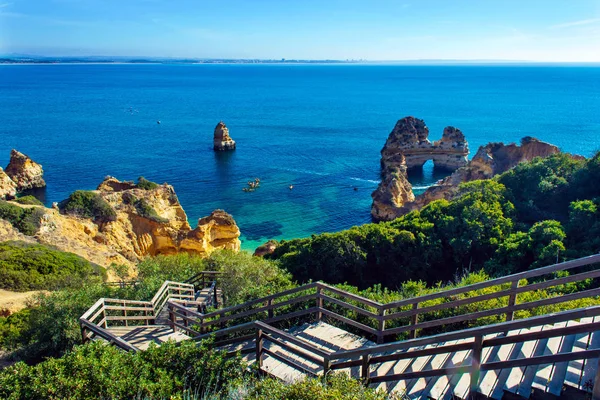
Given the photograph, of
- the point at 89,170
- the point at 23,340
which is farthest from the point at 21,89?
the point at 23,340

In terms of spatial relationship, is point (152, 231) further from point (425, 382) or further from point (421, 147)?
point (421, 147)

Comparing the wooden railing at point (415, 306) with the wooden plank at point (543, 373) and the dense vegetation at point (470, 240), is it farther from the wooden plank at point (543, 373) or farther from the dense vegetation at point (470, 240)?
the dense vegetation at point (470, 240)

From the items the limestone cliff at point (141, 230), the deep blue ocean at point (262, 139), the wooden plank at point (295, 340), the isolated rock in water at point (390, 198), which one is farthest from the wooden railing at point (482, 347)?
the isolated rock in water at point (390, 198)

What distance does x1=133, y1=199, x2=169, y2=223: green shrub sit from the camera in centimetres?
3272

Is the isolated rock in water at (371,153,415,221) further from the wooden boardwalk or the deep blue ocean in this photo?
the wooden boardwalk

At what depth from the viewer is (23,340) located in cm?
1301

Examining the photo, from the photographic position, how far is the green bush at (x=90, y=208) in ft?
101

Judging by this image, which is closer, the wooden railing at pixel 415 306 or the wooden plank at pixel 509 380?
the wooden plank at pixel 509 380

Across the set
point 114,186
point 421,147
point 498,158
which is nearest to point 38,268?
point 114,186

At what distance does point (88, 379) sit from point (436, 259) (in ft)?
48.9

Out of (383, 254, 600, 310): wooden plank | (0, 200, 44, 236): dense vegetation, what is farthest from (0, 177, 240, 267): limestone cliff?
(383, 254, 600, 310): wooden plank

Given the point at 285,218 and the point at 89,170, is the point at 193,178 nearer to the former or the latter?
the point at 89,170

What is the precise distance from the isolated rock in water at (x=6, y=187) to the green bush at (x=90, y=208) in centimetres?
2328

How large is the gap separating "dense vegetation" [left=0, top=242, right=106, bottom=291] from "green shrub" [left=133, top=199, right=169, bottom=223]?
934 cm
